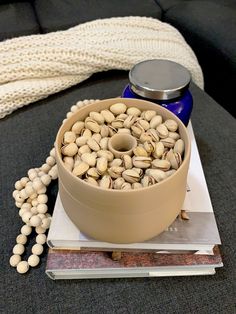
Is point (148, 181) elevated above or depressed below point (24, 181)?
above

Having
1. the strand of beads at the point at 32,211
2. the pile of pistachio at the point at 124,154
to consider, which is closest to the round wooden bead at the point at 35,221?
the strand of beads at the point at 32,211

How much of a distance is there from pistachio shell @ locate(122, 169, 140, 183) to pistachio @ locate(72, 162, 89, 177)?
5 cm

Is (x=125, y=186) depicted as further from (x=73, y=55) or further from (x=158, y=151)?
(x=73, y=55)

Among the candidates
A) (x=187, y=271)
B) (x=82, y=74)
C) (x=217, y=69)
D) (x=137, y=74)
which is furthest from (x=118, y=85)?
(x=187, y=271)

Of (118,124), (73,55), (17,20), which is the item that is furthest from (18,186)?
(17,20)

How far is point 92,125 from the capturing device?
456 mm

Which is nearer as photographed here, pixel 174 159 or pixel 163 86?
pixel 174 159

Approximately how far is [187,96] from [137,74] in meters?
0.10

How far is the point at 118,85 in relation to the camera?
32.4 inches

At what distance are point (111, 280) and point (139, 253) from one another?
2.2 inches

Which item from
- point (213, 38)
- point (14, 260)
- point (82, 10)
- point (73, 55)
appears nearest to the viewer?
point (14, 260)

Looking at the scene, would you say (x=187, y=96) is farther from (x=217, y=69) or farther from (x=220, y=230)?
(x=217, y=69)

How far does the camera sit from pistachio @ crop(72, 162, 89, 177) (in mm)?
390

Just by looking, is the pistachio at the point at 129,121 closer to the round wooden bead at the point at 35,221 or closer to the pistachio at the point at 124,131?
the pistachio at the point at 124,131
